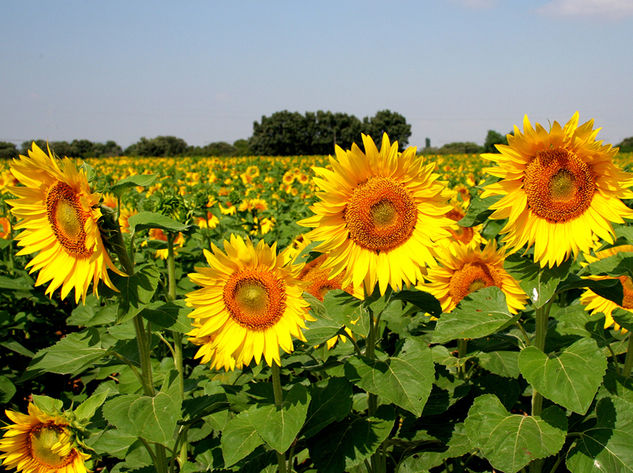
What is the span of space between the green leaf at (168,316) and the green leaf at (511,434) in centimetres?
114

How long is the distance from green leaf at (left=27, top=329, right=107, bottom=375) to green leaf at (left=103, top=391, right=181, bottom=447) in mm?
189

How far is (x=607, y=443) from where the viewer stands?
1.96 m

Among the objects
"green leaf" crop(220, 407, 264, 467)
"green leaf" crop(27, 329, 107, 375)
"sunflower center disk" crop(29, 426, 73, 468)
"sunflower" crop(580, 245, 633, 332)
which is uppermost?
"sunflower" crop(580, 245, 633, 332)

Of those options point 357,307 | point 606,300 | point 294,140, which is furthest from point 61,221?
point 294,140

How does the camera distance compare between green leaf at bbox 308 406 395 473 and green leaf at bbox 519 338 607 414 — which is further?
green leaf at bbox 308 406 395 473

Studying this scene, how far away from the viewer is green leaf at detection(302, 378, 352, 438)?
2000 mm

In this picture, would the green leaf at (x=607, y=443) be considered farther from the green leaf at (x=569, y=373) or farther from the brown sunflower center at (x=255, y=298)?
the brown sunflower center at (x=255, y=298)

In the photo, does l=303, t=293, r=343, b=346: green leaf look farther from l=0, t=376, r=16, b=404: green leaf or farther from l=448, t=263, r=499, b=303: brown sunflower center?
l=0, t=376, r=16, b=404: green leaf

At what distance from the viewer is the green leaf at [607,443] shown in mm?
1905

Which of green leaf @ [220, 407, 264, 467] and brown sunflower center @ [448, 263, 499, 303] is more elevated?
brown sunflower center @ [448, 263, 499, 303]

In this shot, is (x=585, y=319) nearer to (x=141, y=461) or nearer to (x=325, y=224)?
(x=325, y=224)

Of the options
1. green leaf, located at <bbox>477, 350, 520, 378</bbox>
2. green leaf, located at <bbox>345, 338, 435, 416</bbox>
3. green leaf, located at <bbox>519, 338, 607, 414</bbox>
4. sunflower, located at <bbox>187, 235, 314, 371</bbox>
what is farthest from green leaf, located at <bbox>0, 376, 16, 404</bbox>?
green leaf, located at <bbox>519, 338, 607, 414</bbox>

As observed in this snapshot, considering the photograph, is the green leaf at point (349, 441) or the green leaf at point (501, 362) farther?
the green leaf at point (501, 362)

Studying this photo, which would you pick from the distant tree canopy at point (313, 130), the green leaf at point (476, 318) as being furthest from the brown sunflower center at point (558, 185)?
the distant tree canopy at point (313, 130)
